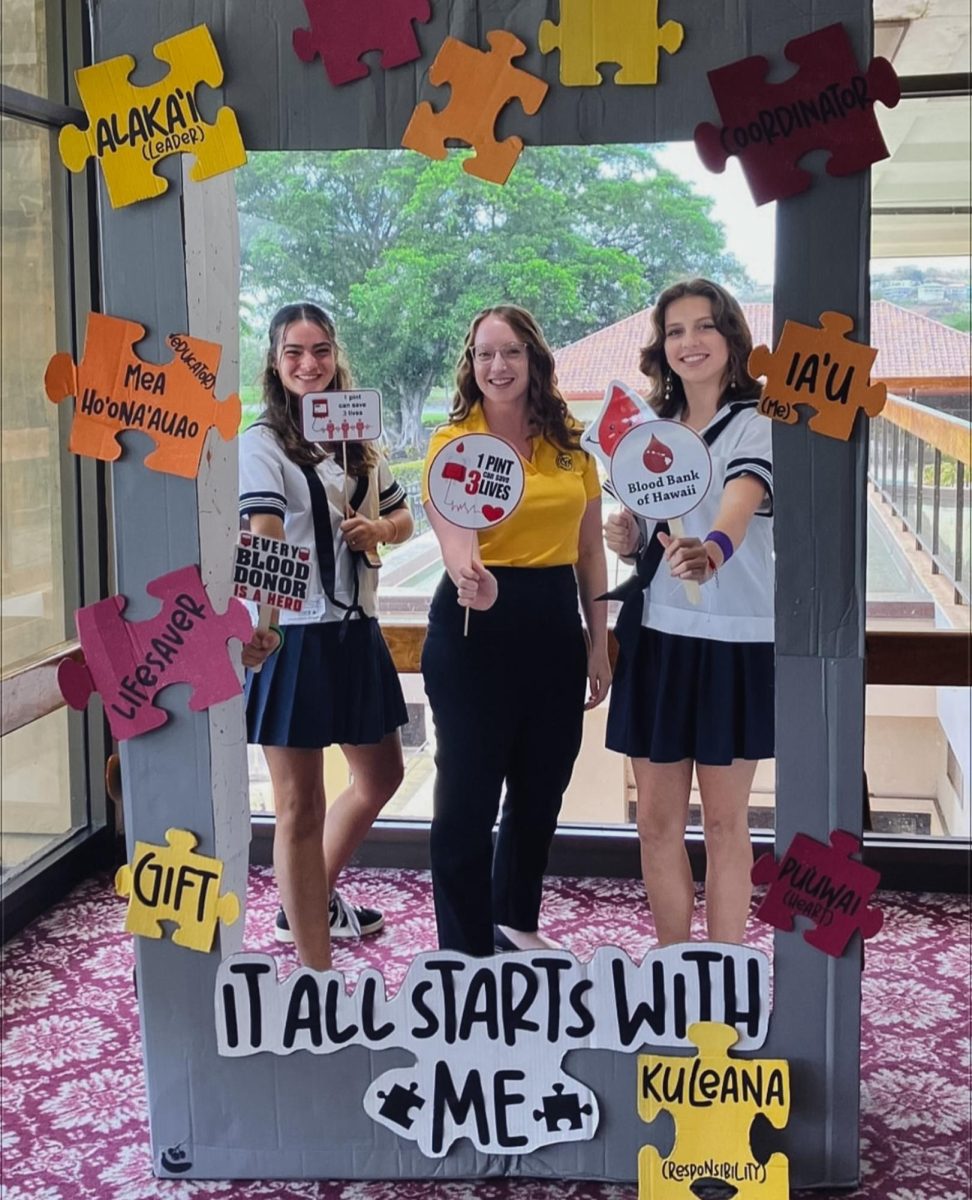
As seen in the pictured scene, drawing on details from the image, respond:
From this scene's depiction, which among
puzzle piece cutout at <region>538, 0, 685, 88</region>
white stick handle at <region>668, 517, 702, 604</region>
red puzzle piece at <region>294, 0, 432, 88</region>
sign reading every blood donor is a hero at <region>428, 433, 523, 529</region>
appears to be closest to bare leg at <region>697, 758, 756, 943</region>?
white stick handle at <region>668, 517, 702, 604</region>

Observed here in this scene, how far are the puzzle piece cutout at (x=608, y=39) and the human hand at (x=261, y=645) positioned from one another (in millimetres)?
828

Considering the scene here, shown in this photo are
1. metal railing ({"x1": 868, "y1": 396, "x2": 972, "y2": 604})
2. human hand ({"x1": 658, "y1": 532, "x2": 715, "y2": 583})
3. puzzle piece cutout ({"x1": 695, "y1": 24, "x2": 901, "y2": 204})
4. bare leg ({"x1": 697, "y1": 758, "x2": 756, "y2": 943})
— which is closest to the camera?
puzzle piece cutout ({"x1": 695, "y1": 24, "x2": 901, "y2": 204})

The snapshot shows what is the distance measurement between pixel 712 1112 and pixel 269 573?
985 millimetres

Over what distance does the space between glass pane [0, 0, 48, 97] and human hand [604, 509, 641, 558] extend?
5.71 feet

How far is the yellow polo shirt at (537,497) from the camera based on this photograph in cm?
158

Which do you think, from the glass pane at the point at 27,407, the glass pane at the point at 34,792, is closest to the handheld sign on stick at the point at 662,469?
the glass pane at the point at 27,407

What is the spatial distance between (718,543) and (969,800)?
1.51 meters

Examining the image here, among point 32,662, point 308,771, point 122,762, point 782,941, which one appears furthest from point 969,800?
point 32,662

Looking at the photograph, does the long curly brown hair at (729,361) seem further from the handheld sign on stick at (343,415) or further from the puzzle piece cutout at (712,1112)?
the puzzle piece cutout at (712,1112)

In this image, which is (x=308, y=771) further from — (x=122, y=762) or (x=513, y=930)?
(x=513, y=930)

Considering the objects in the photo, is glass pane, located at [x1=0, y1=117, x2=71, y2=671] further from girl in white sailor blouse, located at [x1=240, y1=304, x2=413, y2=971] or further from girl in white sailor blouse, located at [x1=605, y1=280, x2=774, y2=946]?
girl in white sailor blouse, located at [x1=605, y1=280, x2=774, y2=946]

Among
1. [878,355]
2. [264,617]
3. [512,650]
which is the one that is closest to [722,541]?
[512,650]

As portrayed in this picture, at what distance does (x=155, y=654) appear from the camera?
1.65 metres

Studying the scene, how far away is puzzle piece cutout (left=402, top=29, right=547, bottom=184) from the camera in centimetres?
150
